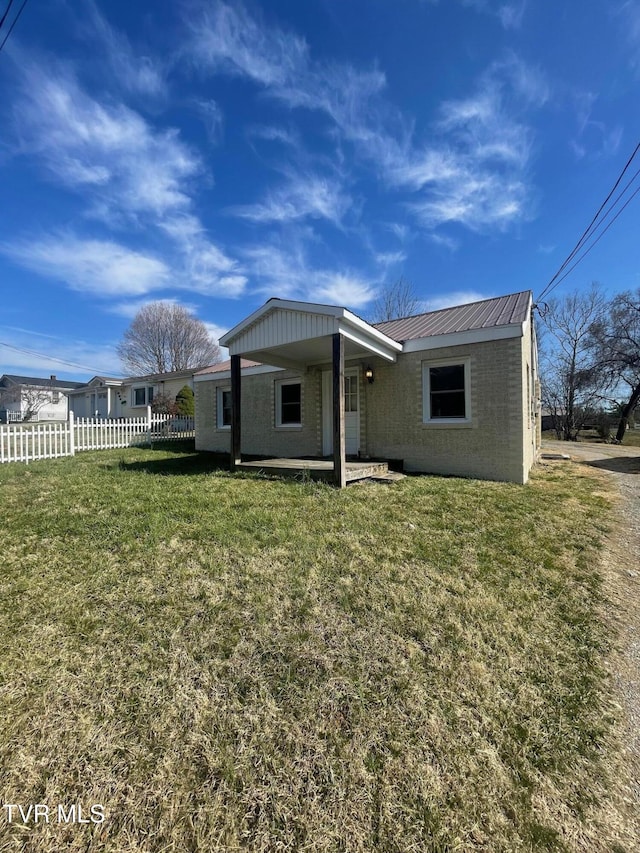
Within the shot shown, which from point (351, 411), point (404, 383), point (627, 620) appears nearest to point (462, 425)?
point (404, 383)

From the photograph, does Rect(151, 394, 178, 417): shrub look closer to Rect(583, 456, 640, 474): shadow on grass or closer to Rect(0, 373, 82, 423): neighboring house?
Rect(0, 373, 82, 423): neighboring house

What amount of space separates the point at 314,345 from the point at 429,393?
2.90m

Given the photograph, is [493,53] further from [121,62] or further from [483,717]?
[483,717]

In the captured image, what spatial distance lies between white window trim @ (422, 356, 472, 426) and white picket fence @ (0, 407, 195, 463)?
9.78 metres

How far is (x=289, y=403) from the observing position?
11.0m

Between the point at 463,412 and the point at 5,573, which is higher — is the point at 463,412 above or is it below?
above

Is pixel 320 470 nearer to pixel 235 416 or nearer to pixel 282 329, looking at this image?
pixel 235 416

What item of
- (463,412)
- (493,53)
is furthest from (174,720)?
(493,53)

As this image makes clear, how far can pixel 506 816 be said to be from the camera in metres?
1.67

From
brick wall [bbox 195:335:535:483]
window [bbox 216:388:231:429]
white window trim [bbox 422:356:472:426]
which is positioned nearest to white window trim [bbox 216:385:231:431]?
window [bbox 216:388:231:429]

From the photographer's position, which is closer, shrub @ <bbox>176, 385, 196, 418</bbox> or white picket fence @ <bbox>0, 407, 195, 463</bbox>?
white picket fence @ <bbox>0, 407, 195, 463</bbox>

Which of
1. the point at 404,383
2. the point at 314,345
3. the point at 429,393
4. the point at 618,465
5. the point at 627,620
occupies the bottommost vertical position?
the point at 627,620

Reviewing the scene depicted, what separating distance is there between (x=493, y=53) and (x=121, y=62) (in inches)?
287

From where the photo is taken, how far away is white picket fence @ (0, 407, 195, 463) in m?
9.98
